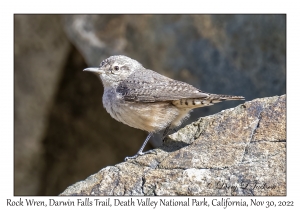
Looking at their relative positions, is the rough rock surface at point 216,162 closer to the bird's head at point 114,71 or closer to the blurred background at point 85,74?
the bird's head at point 114,71

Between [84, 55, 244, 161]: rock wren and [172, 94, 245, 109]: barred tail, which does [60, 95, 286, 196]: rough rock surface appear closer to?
[172, 94, 245, 109]: barred tail

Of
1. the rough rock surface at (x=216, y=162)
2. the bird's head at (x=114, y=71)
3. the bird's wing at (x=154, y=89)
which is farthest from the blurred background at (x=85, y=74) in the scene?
the rough rock surface at (x=216, y=162)

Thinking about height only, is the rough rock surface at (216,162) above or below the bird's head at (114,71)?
below

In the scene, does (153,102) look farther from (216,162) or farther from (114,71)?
(216,162)

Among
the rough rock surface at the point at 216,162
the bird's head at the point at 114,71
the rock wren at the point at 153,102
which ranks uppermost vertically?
the bird's head at the point at 114,71

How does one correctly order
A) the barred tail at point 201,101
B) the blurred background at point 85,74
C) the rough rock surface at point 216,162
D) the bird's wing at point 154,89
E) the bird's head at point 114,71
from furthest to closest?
the blurred background at point 85,74
the bird's head at point 114,71
the bird's wing at point 154,89
the barred tail at point 201,101
the rough rock surface at point 216,162

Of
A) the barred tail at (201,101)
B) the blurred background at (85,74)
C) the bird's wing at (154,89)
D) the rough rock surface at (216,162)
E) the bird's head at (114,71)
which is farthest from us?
the blurred background at (85,74)

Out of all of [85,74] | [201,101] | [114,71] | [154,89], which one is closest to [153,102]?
[154,89]
